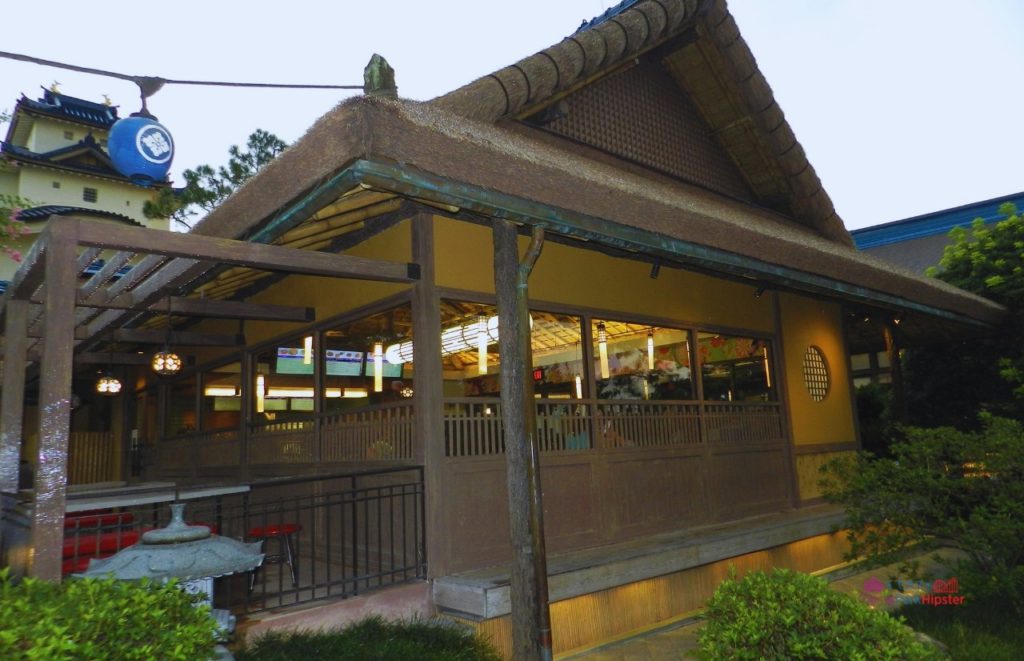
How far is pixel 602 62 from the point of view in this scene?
20.7 ft

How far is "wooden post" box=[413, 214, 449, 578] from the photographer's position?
5594mm

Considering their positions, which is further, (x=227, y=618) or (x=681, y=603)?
(x=681, y=603)

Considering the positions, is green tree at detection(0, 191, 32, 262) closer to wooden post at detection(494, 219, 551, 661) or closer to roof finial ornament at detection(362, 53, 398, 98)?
roof finial ornament at detection(362, 53, 398, 98)

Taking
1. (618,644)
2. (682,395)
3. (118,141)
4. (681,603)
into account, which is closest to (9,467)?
(118,141)

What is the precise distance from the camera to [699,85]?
812 centimetres

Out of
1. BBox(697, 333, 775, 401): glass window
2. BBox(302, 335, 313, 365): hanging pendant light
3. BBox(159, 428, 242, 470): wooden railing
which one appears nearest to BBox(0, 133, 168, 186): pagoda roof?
BBox(159, 428, 242, 470): wooden railing

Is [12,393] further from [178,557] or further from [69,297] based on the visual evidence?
[178,557]

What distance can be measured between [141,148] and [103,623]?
3.77 meters

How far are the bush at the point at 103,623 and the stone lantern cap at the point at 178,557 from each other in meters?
0.32

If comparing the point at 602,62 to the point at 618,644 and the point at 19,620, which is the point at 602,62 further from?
the point at 19,620

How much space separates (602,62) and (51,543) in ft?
17.9

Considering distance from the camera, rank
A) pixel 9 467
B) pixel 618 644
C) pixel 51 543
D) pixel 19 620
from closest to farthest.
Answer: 1. pixel 19 620
2. pixel 51 543
3. pixel 9 467
4. pixel 618 644

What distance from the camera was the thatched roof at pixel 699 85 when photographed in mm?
5414

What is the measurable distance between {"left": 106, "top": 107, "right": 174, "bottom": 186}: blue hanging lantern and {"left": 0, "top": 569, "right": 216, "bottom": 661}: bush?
3.23 m
